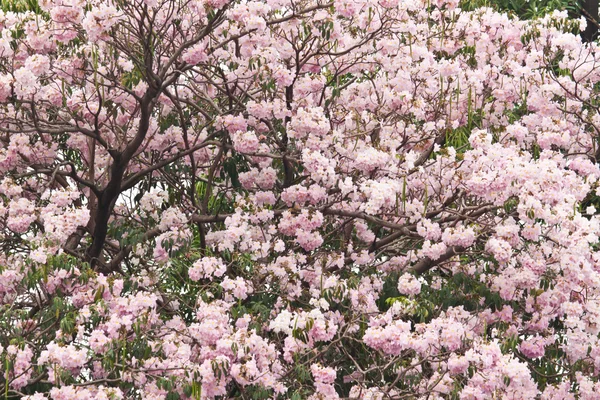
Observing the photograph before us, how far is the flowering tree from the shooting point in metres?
5.95

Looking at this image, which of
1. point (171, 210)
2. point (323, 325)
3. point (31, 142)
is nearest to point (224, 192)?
point (171, 210)

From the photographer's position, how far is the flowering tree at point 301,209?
5.95 m

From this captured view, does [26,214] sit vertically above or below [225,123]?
below

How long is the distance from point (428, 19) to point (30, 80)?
386 cm

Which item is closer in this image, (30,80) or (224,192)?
(30,80)

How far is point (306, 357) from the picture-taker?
20.7 ft

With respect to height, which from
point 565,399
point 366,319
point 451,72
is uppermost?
point 451,72

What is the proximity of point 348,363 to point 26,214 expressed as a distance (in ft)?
7.83

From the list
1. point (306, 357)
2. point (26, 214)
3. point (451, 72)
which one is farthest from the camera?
point (451, 72)

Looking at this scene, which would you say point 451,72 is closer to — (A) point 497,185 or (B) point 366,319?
(A) point 497,185

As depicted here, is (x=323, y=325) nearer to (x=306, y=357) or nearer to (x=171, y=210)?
(x=306, y=357)

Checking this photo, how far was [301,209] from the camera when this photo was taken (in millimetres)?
6883

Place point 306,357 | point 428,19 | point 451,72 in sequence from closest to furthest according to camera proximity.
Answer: point 306,357, point 451,72, point 428,19

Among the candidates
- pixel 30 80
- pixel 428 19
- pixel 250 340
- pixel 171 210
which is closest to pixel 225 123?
pixel 171 210
